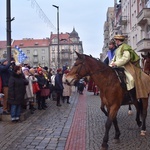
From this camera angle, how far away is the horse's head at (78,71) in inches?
275

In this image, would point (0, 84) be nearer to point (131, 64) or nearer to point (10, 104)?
point (10, 104)

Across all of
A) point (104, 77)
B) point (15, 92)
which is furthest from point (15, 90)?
point (104, 77)

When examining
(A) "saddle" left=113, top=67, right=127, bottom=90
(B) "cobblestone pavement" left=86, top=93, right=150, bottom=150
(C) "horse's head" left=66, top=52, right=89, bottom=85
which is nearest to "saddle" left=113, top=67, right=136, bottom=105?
(A) "saddle" left=113, top=67, right=127, bottom=90

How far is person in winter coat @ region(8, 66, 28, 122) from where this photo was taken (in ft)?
33.6

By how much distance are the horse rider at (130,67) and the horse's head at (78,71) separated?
0.77 meters

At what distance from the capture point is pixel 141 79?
7805mm

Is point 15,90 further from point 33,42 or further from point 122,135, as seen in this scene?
point 33,42

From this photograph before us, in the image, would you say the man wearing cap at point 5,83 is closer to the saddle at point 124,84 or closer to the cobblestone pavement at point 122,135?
the cobblestone pavement at point 122,135

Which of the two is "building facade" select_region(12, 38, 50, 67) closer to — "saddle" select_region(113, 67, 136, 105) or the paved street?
→ the paved street

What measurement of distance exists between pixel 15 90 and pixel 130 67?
4.22 metres

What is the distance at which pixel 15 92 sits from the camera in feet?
33.8

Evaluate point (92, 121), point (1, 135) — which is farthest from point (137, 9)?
point (1, 135)

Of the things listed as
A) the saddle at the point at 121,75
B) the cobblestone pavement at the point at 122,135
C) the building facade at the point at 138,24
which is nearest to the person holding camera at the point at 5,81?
the cobblestone pavement at the point at 122,135

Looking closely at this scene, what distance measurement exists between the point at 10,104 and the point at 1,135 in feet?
7.64
